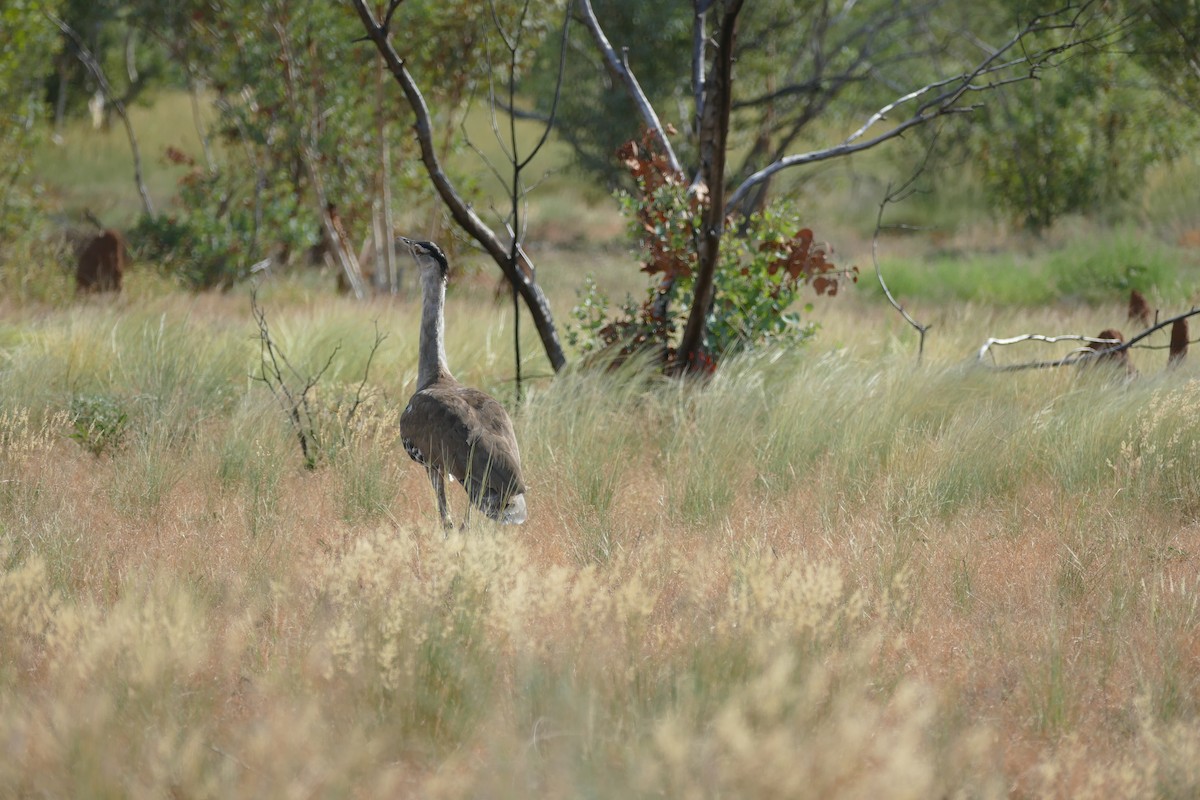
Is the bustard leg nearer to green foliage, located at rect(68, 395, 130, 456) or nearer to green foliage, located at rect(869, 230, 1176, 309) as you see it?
green foliage, located at rect(68, 395, 130, 456)

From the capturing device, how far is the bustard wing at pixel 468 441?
452cm

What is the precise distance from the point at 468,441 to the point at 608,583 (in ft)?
2.64

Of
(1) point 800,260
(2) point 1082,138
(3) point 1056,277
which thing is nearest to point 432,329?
(1) point 800,260

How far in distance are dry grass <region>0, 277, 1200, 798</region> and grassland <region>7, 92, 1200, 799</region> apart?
0.7 inches

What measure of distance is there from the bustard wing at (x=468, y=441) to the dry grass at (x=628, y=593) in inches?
10.6

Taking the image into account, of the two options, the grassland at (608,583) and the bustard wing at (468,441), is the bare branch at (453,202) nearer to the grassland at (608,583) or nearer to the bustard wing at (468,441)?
the grassland at (608,583)

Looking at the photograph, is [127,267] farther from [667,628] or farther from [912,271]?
[667,628]

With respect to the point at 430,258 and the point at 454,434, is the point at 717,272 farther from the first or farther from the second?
the point at 454,434

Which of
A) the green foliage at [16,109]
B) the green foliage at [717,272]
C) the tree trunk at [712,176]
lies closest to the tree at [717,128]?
the tree trunk at [712,176]

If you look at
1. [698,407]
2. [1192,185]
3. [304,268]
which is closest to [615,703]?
[698,407]

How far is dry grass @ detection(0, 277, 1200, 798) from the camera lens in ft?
9.68

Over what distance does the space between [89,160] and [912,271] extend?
Answer: 18.1 m

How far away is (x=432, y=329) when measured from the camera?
5.34 metres

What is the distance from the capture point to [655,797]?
2.69 meters
